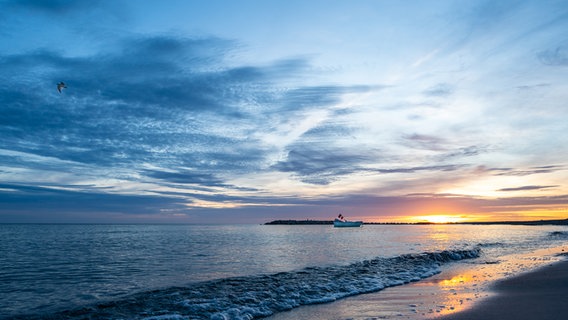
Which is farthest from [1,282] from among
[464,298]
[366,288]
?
[464,298]

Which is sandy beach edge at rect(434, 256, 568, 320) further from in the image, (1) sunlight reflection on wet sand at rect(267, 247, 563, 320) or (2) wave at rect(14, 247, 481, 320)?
(2) wave at rect(14, 247, 481, 320)

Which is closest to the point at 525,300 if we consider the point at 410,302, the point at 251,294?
the point at 410,302

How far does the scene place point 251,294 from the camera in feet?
51.1

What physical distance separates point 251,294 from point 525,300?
1038 cm

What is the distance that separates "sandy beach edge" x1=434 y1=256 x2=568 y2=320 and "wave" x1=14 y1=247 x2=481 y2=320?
4.96m

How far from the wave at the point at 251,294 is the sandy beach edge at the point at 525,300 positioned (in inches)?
195

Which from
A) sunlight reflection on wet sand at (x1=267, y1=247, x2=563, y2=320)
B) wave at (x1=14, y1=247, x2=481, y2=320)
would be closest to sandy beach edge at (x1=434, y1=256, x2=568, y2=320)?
sunlight reflection on wet sand at (x1=267, y1=247, x2=563, y2=320)

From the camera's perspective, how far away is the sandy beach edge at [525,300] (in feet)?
35.9

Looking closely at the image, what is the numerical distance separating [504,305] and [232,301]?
977 centimetres

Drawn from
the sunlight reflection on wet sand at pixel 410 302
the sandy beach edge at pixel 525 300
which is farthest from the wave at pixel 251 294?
the sandy beach edge at pixel 525 300

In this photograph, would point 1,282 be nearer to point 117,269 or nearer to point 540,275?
point 117,269

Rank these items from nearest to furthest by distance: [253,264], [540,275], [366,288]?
[366,288] < [540,275] < [253,264]

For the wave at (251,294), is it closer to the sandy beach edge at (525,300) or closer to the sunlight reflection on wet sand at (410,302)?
the sunlight reflection on wet sand at (410,302)

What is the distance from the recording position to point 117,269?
2450 centimetres
